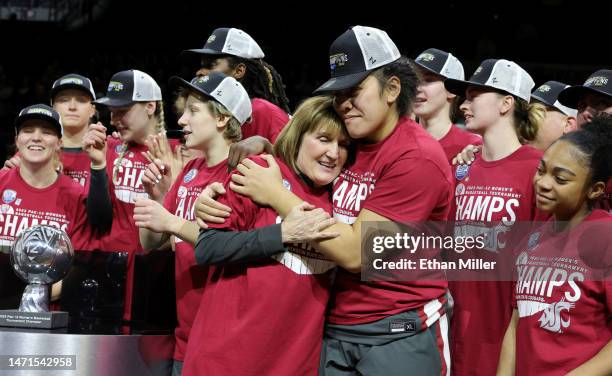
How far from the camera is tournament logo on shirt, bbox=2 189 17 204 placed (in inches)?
172

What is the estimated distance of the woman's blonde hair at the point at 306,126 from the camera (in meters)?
2.92

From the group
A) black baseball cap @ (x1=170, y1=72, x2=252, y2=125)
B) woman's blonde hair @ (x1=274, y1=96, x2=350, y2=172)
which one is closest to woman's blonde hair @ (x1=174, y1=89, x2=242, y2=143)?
black baseball cap @ (x1=170, y1=72, x2=252, y2=125)

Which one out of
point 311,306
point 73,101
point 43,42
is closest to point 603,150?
point 311,306

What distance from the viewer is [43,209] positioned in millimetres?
4316

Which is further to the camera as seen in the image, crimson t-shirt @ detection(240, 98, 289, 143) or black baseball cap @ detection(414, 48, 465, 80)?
black baseball cap @ detection(414, 48, 465, 80)

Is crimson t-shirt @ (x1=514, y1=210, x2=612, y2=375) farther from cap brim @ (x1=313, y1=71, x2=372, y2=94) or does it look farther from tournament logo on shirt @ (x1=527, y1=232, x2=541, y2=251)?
cap brim @ (x1=313, y1=71, x2=372, y2=94)

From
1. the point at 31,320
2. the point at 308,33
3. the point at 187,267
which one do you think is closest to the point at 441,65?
the point at 187,267

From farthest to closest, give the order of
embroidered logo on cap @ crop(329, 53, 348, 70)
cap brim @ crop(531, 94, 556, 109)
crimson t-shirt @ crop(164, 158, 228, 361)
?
cap brim @ crop(531, 94, 556, 109) < crimson t-shirt @ crop(164, 158, 228, 361) < embroidered logo on cap @ crop(329, 53, 348, 70)

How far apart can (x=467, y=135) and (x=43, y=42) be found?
9.28 metres

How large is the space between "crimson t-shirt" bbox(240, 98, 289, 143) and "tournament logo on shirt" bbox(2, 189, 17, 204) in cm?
116

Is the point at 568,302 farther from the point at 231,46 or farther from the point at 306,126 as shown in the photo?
the point at 231,46

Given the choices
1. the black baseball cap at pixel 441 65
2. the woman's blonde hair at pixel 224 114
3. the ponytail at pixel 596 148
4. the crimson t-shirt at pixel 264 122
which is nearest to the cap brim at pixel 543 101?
the black baseball cap at pixel 441 65

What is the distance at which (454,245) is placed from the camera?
354cm

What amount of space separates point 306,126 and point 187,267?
Result: 0.77 meters
